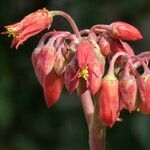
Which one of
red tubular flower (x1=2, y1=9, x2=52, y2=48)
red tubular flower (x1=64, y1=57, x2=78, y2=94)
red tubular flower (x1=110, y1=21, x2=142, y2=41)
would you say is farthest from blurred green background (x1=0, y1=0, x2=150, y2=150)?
red tubular flower (x1=64, y1=57, x2=78, y2=94)

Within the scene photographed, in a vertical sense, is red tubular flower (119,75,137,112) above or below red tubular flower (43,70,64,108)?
below

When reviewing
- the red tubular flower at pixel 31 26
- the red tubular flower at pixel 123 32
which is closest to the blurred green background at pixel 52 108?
the red tubular flower at pixel 31 26

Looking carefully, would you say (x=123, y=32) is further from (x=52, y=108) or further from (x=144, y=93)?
(x=52, y=108)

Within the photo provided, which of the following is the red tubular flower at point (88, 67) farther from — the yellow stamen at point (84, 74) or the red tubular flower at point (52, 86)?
the red tubular flower at point (52, 86)

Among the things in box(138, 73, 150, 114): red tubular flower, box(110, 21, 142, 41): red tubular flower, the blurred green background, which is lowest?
the blurred green background

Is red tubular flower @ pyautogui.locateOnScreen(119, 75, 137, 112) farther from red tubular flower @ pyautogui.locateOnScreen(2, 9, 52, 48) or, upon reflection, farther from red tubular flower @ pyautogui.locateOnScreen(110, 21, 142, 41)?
red tubular flower @ pyautogui.locateOnScreen(2, 9, 52, 48)

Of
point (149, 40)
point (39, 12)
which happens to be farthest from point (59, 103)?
point (39, 12)

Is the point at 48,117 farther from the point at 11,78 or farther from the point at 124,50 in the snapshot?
the point at 124,50
